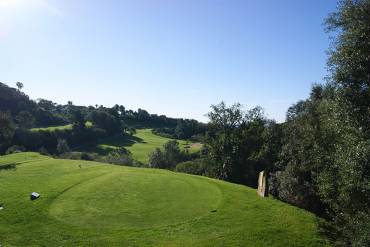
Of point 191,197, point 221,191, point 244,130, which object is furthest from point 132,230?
point 244,130

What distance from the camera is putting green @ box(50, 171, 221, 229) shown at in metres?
26.0

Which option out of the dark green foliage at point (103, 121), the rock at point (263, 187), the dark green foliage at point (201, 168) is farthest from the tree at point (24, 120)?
the rock at point (263, 187)

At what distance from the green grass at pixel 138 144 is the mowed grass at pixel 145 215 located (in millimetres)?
85637

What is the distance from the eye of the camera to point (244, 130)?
2694 inches

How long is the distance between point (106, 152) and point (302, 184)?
343ft

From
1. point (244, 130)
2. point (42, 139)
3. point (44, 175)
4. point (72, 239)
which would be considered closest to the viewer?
point (72, 239)

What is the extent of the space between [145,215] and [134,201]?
3.58m

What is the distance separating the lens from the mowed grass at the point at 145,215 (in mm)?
23312

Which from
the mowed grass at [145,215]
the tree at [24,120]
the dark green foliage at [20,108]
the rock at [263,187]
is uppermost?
the dark green foliage at [20,108]

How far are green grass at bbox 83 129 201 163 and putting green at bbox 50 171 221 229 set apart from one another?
8471cm

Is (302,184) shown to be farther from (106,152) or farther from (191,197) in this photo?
(106,152)

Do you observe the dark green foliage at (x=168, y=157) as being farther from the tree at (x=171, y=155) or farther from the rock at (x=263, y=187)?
the rock at (x=263, y=187)

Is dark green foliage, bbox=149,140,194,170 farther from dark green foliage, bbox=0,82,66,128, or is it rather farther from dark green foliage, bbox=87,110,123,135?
dark green foliage, bbox=0,82,66,128

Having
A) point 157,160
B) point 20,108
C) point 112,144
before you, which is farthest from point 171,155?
point 20,108
